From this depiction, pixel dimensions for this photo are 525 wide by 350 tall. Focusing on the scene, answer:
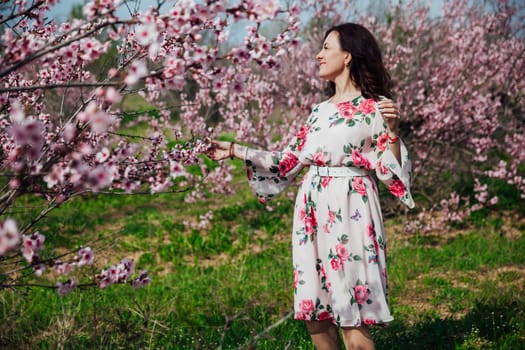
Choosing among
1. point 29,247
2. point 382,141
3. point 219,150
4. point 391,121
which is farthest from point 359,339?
point 29,247

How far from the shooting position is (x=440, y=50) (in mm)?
8227

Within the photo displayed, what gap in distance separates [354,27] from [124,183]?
5.62 feet

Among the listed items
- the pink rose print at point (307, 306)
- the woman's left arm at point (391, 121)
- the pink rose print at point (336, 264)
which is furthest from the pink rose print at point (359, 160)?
the pink rose print at point (307, 306)

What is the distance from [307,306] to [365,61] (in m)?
1.33

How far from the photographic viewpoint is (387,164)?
2.48 meters

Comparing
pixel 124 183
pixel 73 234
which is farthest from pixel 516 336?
pixel 73 234

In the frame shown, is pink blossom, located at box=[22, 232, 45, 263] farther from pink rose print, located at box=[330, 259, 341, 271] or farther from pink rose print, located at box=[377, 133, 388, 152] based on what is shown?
pink rose print, located at box=[377, 133, 388, 152]

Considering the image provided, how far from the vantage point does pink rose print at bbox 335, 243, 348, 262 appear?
97.0 inches

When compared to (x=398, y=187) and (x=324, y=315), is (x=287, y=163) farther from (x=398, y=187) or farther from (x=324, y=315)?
(x=324, y=315)

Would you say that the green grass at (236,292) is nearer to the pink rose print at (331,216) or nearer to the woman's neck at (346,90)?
the pink rose print at (331,216)

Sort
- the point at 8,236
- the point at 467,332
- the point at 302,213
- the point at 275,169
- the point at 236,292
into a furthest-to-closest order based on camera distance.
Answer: the point at 236,292
the point at 467,332
the point at 275,169
the point at 302,213
the point at 8,236

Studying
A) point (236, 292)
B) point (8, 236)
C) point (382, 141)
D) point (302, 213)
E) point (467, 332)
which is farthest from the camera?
point (236, 292)

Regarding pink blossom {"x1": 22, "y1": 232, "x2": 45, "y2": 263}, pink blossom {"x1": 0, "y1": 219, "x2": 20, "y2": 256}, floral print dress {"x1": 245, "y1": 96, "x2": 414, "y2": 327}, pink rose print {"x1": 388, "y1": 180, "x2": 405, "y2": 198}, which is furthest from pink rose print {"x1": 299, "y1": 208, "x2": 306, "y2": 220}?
pink blossom {"x1": 0, "y1": 219, "x2": 20, "y2": 256}

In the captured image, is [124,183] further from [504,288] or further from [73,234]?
[73,234]
